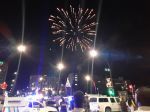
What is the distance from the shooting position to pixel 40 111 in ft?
84.6

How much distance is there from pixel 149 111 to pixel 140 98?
285mm

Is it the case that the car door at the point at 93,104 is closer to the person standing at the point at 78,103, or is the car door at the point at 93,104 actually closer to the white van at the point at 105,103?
the white van at the point at 105,103

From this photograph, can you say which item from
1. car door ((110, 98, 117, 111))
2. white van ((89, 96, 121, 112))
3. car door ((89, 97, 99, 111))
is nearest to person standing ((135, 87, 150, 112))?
car door ((89, 97, 99, 111))

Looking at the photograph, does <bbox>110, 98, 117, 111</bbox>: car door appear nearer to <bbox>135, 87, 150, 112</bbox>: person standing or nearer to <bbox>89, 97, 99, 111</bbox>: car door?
<bbox>89, 97, 99, 111</bbox>: car door

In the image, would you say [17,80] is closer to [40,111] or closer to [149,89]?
[40,111]

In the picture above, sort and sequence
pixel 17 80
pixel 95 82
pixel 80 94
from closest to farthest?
pixel 80 94
pixel 17 80
pixel 95 82

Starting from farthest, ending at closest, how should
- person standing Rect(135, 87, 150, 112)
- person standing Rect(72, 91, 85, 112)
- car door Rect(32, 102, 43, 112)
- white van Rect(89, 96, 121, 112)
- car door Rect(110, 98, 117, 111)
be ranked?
car door Rect(110, 98, 117, 111) < white van Rect(89, 96, 121, 112) < car door Rect(32, 102, 43, 112) < person standing Rect(72, 91, 85, 112) < person standing Rect(135, 87, 150, 112)

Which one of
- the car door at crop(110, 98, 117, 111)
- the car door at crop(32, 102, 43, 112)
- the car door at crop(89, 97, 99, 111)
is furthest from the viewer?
the car door at crop(110, 98, 117, 111)

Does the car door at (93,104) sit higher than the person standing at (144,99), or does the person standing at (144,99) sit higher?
the car door at (93,104)

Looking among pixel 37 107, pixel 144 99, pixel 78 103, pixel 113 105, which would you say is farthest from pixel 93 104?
pixel 144 99

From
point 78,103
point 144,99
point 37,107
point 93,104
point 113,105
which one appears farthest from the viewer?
point 113,105

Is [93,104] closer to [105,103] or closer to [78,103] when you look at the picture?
[105,103]

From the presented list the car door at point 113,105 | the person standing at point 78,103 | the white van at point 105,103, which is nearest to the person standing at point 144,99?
the person standing at point 78,103

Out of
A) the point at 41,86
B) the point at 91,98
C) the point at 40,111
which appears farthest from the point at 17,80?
the point at 41,86
